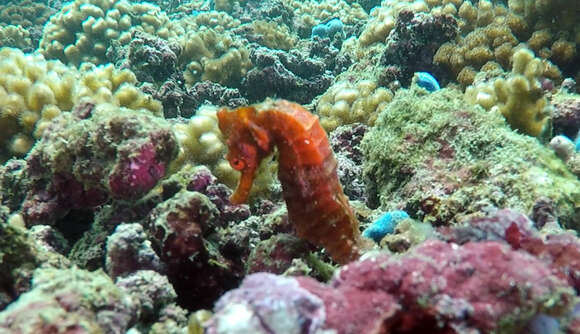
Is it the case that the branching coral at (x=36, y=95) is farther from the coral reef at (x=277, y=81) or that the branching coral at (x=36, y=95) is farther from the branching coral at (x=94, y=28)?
the branching coral at (x=94, y=28)

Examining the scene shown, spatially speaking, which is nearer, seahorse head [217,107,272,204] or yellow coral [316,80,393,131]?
seahorse head [217,107,272,204]

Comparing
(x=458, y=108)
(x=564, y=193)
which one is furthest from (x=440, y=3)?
(x=564, y=193)

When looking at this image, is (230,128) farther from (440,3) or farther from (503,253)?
(440,3)

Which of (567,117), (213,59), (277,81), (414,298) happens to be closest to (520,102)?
(567,117)

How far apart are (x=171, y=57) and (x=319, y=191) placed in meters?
6.24

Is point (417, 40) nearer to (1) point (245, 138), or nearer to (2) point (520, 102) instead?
(2) point (520, 102)

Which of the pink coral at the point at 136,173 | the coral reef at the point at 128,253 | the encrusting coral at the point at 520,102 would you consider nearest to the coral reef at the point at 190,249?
the coral reef at the point at 128,253

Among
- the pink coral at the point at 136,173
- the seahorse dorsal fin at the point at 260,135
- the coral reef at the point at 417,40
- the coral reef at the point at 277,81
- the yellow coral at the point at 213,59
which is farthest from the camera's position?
the yellow coral at the point at 213,59

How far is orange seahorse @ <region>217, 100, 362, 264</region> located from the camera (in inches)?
95.1

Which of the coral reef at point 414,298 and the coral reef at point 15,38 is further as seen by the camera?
the coral reef at point 15,38

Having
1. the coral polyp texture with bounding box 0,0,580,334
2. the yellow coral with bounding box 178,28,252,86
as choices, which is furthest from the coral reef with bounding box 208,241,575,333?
the yellow coral with bounding box 178,28,252,86

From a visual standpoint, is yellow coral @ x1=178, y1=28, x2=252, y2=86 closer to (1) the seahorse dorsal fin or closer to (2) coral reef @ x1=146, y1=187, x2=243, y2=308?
(2) coral reef @ x1=146, y1=187, x2=243, y2=308

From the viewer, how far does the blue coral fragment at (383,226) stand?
10.2 ft

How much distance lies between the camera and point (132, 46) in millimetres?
7785
